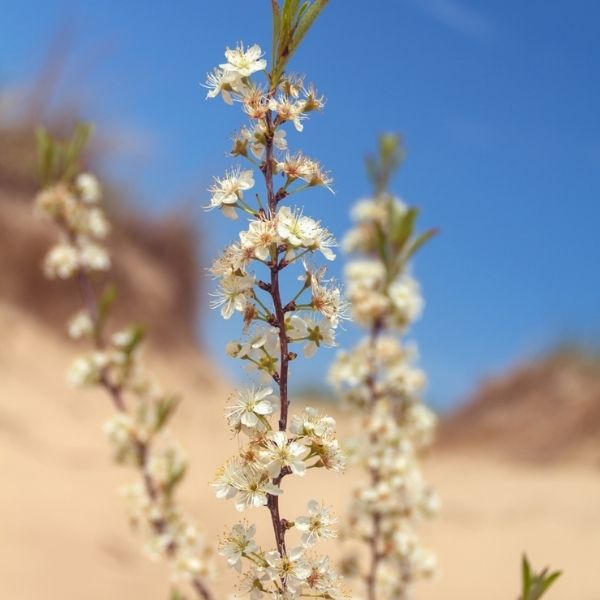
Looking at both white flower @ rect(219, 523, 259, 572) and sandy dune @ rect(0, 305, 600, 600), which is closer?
white flower @ rect(219, 523, 259, 572)

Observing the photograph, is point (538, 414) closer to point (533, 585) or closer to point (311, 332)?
point (533, 585)

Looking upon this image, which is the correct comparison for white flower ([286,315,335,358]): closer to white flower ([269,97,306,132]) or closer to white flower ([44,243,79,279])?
white flower ([269,97,306,132])

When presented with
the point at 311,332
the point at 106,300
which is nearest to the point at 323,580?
the point at 311,332

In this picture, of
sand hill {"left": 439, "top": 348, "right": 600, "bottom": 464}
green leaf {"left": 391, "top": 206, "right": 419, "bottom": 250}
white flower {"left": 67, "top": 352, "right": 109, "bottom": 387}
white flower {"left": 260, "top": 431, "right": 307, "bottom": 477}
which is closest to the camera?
white flower {"left": 260, "top": 431, "right": 307, "bottom": 477}

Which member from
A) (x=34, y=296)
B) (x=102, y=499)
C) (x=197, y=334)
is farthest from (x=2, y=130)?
(x=102, y=499)

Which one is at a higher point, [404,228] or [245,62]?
[404,228]

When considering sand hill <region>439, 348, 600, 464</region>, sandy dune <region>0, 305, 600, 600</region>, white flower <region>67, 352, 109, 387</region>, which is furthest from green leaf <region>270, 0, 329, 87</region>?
sand hill <region>439, 348, 600, 464</region>
